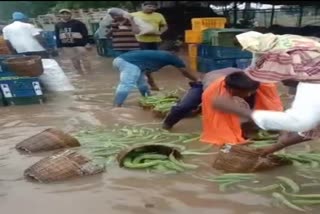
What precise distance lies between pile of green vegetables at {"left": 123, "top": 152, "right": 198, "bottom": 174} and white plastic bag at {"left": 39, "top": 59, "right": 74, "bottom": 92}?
→ 5499 millimetres

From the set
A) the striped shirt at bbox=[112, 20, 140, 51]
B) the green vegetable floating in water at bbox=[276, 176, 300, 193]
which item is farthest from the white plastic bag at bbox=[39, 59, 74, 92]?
the green vegetable floating in water at bbox=[276, 176, 300, 193]

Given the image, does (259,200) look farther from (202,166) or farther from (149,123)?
(149,123)

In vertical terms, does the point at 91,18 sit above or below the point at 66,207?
below

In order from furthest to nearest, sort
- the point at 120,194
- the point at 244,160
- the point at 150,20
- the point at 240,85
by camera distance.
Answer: the point at 150,20
the point at 240,85
the point at 244,160
the point at 120,194

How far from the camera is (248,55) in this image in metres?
11.2

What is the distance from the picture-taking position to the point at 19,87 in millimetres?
9625

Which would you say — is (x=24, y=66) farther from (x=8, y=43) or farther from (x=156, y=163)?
(x=156, y=163)

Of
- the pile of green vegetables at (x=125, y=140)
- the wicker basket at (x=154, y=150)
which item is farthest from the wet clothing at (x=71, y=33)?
the wicker basket at (x=154, y=150)

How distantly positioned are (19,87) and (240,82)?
4956 mm

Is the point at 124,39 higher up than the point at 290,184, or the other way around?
the point at 290,184

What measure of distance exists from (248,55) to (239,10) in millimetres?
14635

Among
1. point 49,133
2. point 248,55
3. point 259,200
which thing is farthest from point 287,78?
point 248,55

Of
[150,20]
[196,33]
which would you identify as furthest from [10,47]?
[196,33]

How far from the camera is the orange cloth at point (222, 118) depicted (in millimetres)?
6363
